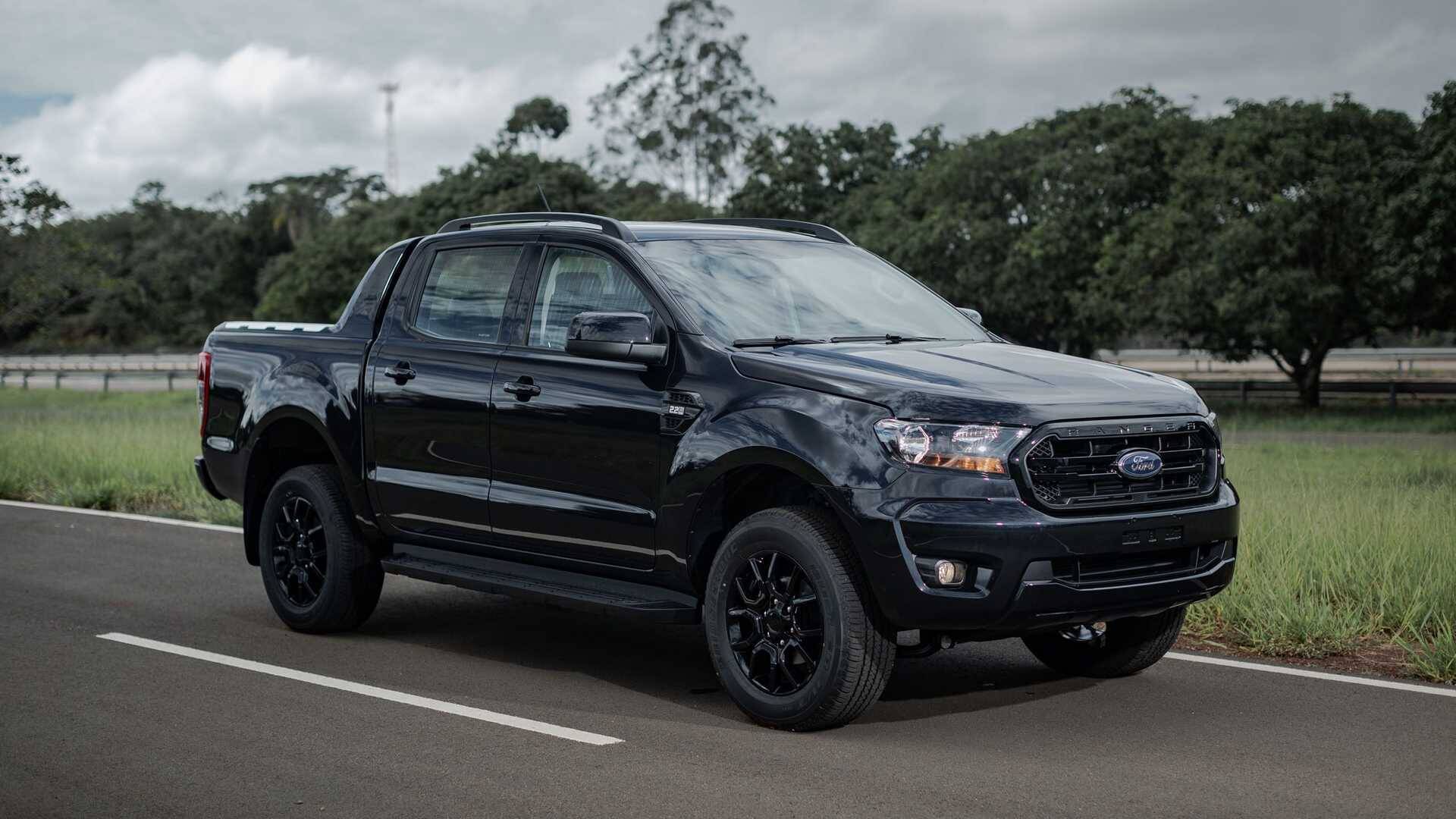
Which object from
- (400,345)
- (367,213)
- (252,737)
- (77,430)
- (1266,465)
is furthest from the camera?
(367,213)

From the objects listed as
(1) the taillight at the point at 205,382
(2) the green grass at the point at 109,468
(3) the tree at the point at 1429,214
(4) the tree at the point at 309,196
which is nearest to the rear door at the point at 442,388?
(1) the taillight at the point at 205,382

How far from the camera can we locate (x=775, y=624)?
614cm

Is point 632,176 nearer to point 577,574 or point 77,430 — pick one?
point 77,430

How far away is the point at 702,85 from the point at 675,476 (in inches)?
2076

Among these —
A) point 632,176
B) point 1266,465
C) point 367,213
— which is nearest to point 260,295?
point 367,213

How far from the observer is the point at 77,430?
67.5 feet

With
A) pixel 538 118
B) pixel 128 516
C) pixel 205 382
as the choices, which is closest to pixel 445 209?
pixel 538 118

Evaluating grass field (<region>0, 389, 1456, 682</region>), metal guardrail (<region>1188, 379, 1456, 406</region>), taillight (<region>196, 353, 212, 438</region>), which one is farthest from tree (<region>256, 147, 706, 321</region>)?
taillight (<region>196, 353, 212, 438</region>)

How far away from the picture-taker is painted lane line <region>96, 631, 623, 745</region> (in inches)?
245

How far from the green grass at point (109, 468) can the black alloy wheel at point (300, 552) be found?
502 centimetres

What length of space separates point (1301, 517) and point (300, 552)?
19.9 ft

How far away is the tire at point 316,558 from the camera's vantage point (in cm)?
813

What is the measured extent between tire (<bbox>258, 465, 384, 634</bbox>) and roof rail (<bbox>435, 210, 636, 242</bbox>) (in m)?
1.45

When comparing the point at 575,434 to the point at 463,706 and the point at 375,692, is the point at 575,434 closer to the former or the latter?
the point at 463,706
